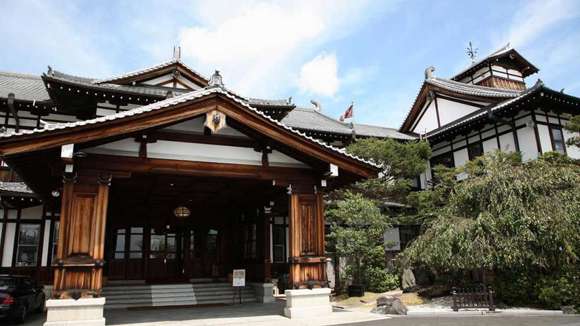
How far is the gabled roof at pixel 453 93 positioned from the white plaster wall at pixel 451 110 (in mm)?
582

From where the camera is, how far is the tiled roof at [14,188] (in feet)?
45.2

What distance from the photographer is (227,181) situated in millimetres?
12297

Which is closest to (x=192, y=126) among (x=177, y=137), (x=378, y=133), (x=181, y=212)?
(x=177, y=137)

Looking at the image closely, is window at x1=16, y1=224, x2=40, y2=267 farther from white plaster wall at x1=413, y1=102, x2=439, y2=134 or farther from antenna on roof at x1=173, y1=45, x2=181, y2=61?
white plaster wall at x1=413, y1=102, x2=439, y2=134

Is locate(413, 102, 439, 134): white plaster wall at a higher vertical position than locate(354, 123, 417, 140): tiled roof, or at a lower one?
higher

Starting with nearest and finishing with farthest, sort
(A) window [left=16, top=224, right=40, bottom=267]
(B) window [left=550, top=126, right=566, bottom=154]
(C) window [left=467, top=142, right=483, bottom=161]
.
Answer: (A) window [left=16, top=224, right=40, bottom=267] < (B) window [left=550, top=126, right=566, bottom=154] < (C) window [left=467, top=142, right=483, bottom=161]

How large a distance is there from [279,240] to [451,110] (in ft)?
43.4

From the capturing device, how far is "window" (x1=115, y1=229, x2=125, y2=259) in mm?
16734

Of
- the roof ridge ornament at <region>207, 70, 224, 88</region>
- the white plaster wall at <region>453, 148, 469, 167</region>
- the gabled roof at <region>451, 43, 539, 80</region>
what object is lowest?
the roof ridge ornament at <region>207, 70, 224, 88</region>

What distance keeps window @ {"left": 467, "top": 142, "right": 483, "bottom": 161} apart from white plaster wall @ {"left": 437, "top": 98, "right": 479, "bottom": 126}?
8.08 feet

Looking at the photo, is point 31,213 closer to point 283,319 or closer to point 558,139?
point 283,319

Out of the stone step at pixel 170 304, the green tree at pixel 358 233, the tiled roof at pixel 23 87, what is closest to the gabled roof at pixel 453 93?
the green tree at pixel 358 233

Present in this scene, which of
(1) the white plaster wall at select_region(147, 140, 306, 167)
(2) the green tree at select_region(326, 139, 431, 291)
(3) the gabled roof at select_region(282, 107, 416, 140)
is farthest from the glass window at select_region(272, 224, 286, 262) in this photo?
(1) the white plaster wall at select_region(147, 140, 306, 167)

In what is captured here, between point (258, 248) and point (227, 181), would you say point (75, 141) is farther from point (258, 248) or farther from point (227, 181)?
point (258, 248)
